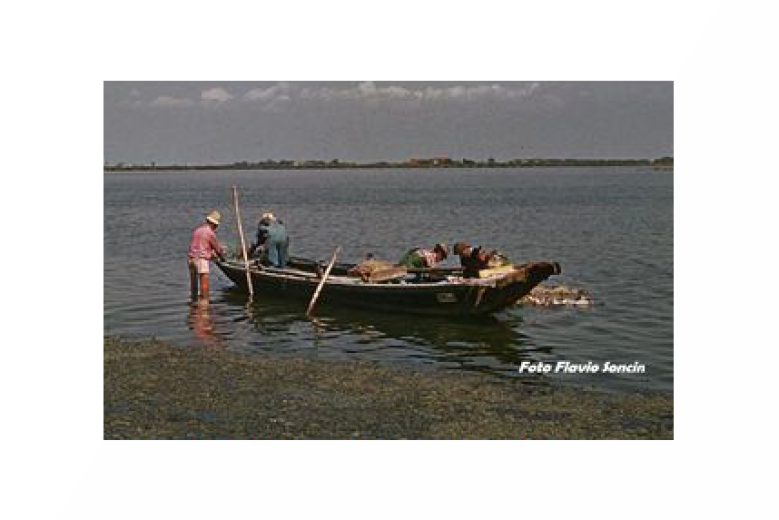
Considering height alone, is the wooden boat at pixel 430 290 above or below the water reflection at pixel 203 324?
above

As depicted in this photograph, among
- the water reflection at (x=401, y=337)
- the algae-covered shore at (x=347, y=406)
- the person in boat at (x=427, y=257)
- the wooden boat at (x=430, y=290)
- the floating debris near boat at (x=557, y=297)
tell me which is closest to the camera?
the algae-covered shore at (x=347, y=406)

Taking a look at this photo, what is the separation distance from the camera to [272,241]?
22.6m

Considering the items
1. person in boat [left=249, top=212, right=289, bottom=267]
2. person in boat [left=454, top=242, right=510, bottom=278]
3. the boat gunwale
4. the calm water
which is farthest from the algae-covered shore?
person in boat [left=249, top=212, right=289, bottom=267]

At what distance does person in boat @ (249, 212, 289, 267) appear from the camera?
22.4m

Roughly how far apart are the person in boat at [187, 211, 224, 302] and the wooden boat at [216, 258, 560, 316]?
1.80 metres

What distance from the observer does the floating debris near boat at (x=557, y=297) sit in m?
20.6

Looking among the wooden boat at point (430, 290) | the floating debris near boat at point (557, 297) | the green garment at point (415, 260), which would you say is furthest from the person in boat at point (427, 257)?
the floating debris near boat at point (557, 297)

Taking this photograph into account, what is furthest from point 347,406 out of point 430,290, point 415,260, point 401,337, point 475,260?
point 415,260

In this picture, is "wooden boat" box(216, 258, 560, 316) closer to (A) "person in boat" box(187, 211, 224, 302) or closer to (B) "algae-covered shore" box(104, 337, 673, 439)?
(A) "person in boat" box(187, 211, 224, 302)

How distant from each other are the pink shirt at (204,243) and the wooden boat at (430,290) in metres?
1.79

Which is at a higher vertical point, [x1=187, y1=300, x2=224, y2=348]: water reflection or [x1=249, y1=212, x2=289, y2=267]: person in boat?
[x1=249, y1=212, x2=289, y2=267]: person in boat

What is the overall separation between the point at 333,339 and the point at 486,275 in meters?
3.70

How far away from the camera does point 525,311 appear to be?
20219 millimetres

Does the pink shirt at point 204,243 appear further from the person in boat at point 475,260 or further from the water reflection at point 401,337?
the person in boat at point 475,260
